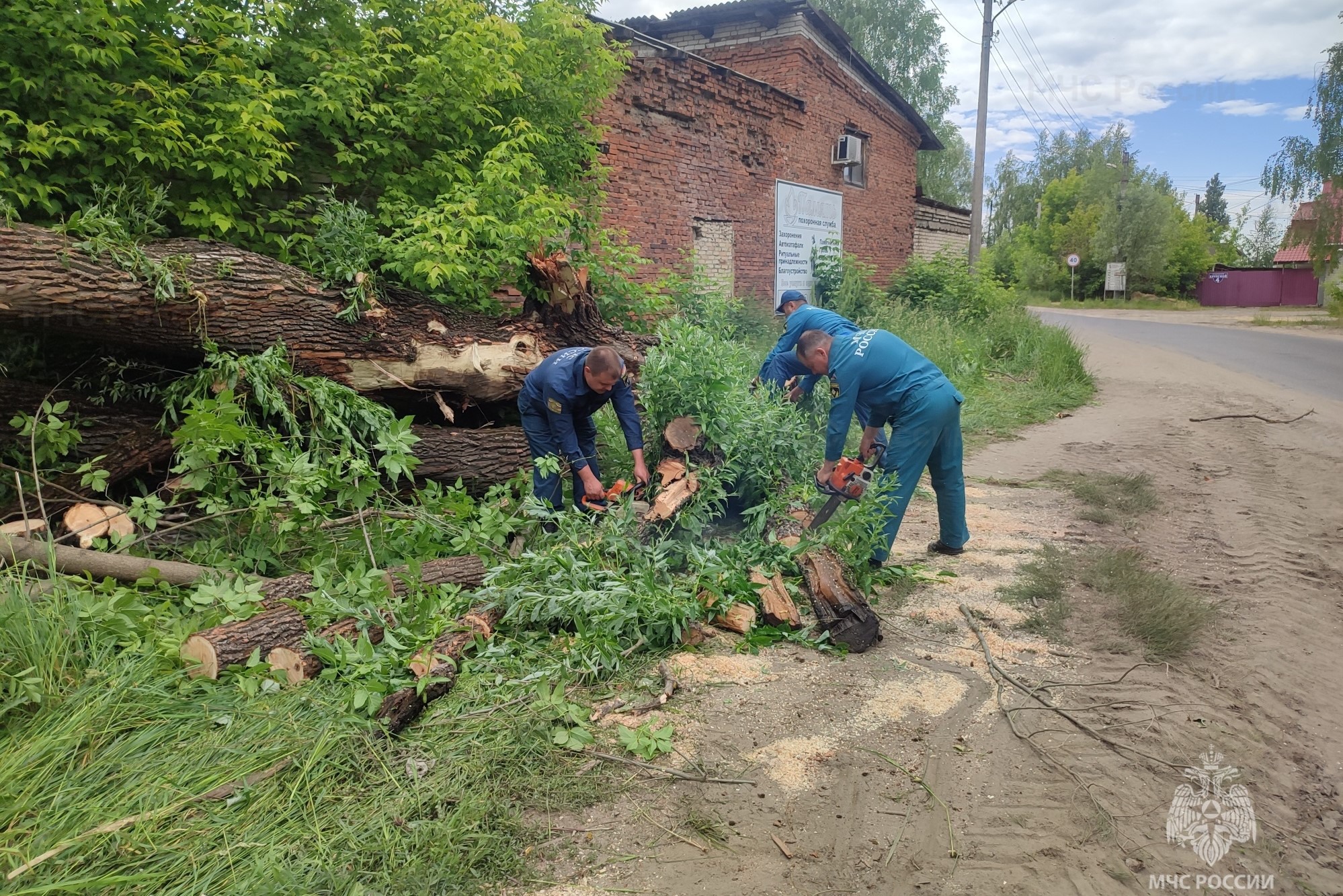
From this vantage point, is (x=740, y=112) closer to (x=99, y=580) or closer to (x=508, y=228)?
(x=508, y=228)

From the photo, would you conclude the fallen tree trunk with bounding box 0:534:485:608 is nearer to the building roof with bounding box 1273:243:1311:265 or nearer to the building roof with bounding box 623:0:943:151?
the building roof with bounding box 623:0:943:151

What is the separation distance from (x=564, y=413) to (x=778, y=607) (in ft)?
5.85

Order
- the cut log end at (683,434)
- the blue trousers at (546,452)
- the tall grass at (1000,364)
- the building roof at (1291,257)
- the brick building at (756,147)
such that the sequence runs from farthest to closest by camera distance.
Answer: the building roof at (1291,257)
the brick building at (756,147)
the tall grass at (1000,364)
the blue trousers at (546,452)
the cut log end at (683,434)

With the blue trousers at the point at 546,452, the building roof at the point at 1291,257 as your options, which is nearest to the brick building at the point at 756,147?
the blue trousers at the point at 546,452

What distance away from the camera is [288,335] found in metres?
5.06

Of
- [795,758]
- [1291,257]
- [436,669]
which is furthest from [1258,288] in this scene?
[436,669]

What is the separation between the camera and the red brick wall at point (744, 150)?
10.6 metres

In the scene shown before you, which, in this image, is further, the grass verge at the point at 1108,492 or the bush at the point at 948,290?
the bush at the point at 948,290

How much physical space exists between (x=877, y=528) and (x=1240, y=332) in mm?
21063

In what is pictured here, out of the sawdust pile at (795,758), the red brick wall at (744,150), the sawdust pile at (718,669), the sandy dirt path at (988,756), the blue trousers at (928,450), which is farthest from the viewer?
the red brick wall at (744,150)

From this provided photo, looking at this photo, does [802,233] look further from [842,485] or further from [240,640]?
[240,640]

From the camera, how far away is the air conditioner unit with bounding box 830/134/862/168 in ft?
50.2

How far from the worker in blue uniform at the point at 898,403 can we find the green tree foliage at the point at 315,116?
260 cm

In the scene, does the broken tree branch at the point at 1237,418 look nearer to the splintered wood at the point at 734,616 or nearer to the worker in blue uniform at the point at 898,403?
the worker in blue uniform at the point at 898,403
